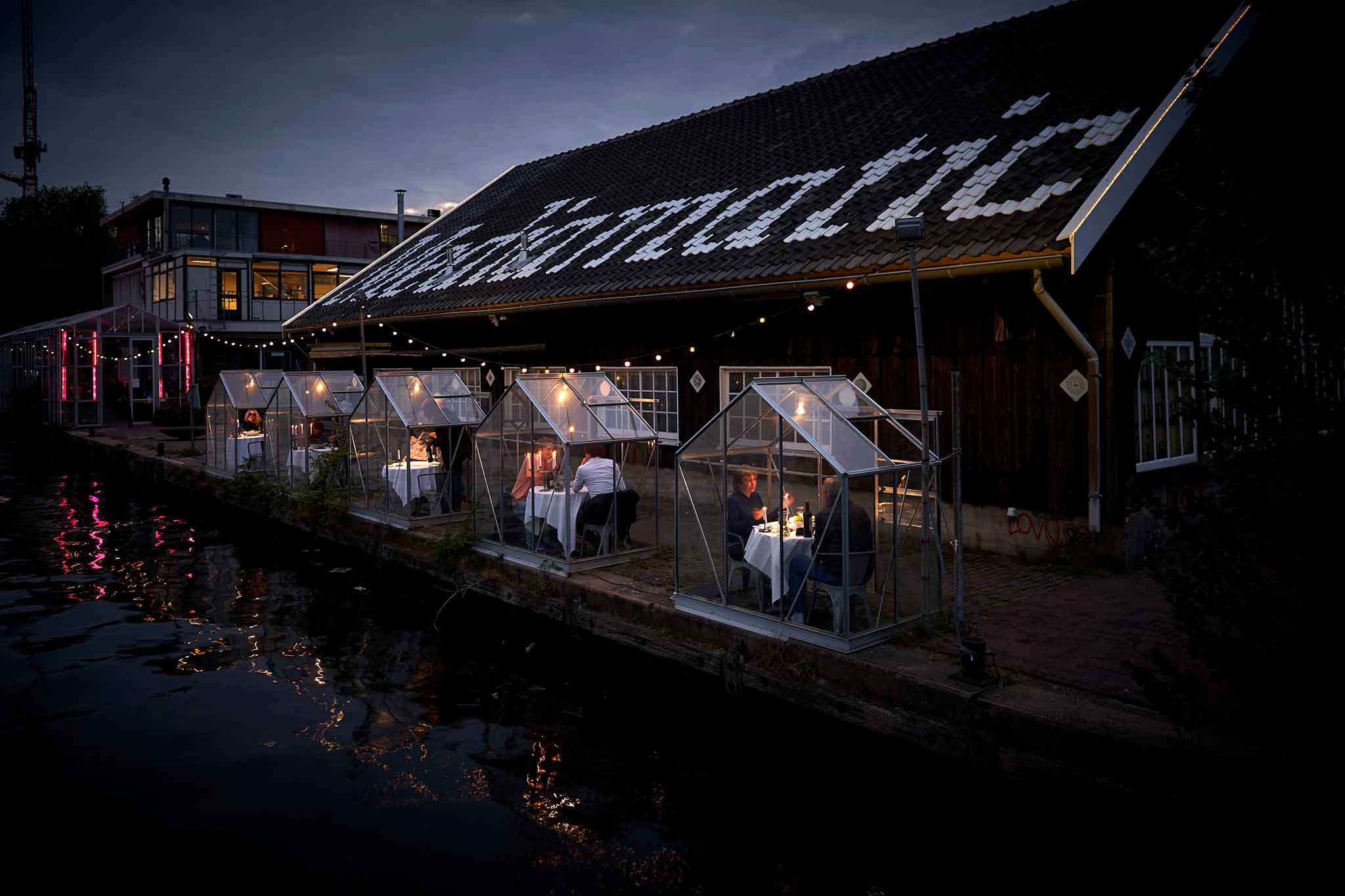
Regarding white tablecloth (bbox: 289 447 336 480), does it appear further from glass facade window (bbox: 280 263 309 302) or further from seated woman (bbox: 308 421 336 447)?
glass facade window (bbox: 280 263 309 302)

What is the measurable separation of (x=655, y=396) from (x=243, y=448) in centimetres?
904

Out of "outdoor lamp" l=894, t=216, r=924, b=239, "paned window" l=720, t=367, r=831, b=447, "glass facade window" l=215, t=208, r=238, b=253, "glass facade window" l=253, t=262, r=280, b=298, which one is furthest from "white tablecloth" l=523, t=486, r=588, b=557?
"glass facade window" l=215, t=208, r=238, b=253

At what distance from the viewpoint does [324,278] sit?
139ft

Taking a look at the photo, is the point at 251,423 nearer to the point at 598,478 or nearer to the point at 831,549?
the point at 598,478

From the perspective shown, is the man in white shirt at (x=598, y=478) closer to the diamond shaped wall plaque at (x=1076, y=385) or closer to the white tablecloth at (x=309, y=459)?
the diamond shaped wall plaque at (x=1076, y=385)

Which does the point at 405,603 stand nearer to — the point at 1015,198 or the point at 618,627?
the point at 618,627

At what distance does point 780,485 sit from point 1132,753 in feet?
10.2

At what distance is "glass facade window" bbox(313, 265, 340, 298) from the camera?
138ft

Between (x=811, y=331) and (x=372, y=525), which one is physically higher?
(x=811, y=331)

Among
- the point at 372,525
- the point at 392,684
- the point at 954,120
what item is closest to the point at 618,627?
the point at 392,684

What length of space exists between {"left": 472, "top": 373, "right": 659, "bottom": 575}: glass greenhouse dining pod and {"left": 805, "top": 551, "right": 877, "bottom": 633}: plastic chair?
300 centimetres

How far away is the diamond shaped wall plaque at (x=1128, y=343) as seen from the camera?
9216 millimetres

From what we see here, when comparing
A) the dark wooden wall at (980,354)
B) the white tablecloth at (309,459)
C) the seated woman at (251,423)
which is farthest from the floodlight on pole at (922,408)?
the seated woman at (251,423)

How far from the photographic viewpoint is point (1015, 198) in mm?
9539
